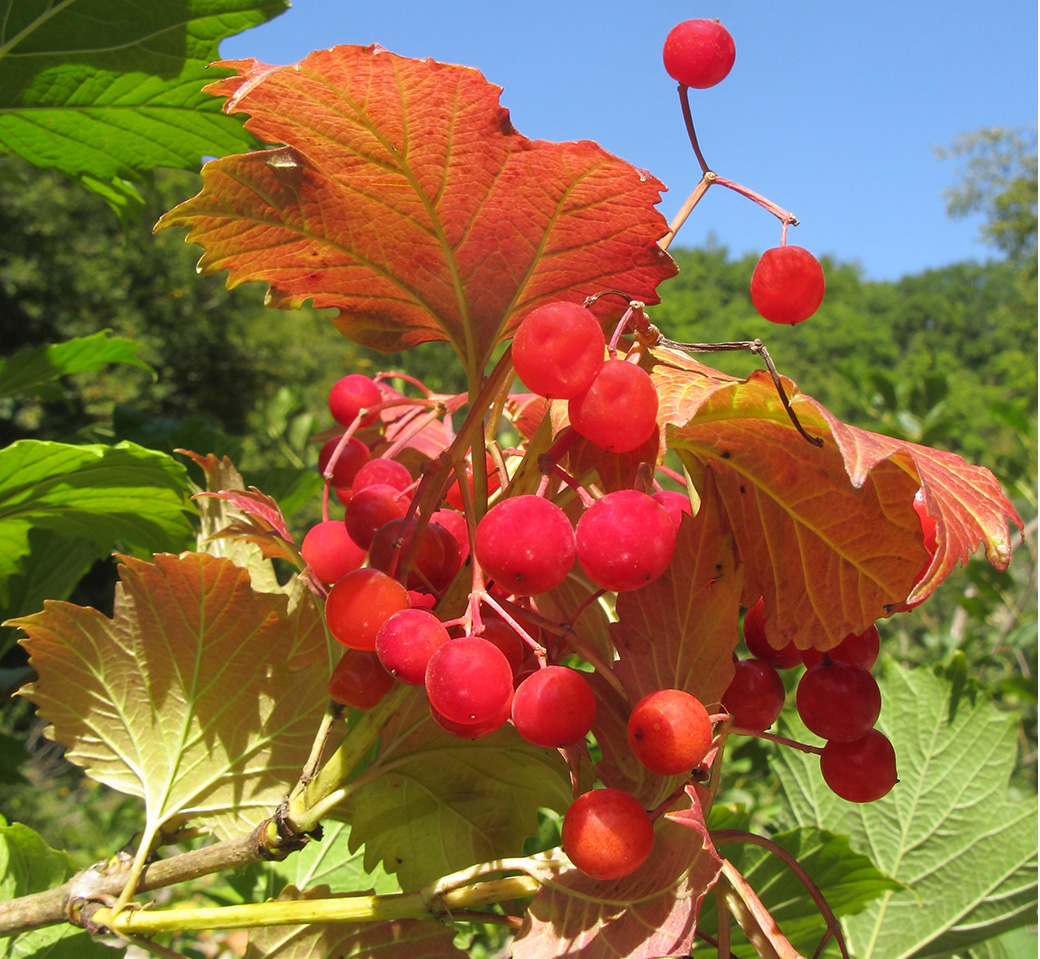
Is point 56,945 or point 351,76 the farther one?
point 56,945

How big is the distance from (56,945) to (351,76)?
2.15ft

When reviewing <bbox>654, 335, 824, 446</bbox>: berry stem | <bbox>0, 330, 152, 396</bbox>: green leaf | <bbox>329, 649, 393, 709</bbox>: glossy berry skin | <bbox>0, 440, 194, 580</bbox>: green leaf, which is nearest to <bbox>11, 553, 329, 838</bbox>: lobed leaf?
<bbox>329, 649, 393, 709</bbox>: glossy berry skin

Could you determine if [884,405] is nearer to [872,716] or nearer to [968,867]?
[968,867]

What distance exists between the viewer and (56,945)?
643 mm

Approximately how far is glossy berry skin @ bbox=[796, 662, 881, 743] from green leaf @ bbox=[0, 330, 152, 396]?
887 mm

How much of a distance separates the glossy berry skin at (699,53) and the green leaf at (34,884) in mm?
720

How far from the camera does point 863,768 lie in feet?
1.65

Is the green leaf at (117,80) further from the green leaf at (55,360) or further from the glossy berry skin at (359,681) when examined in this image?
the glossy berry skin at (359,681)

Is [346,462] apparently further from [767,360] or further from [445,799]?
[767,360]

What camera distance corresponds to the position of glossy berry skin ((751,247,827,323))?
49 centimetres

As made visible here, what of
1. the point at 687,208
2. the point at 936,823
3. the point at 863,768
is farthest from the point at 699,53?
the point at 936,823

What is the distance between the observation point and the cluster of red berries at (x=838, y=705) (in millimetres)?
495

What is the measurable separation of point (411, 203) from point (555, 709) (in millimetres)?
284

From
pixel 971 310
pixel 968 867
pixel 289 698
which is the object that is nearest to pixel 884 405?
pixel 968 867
